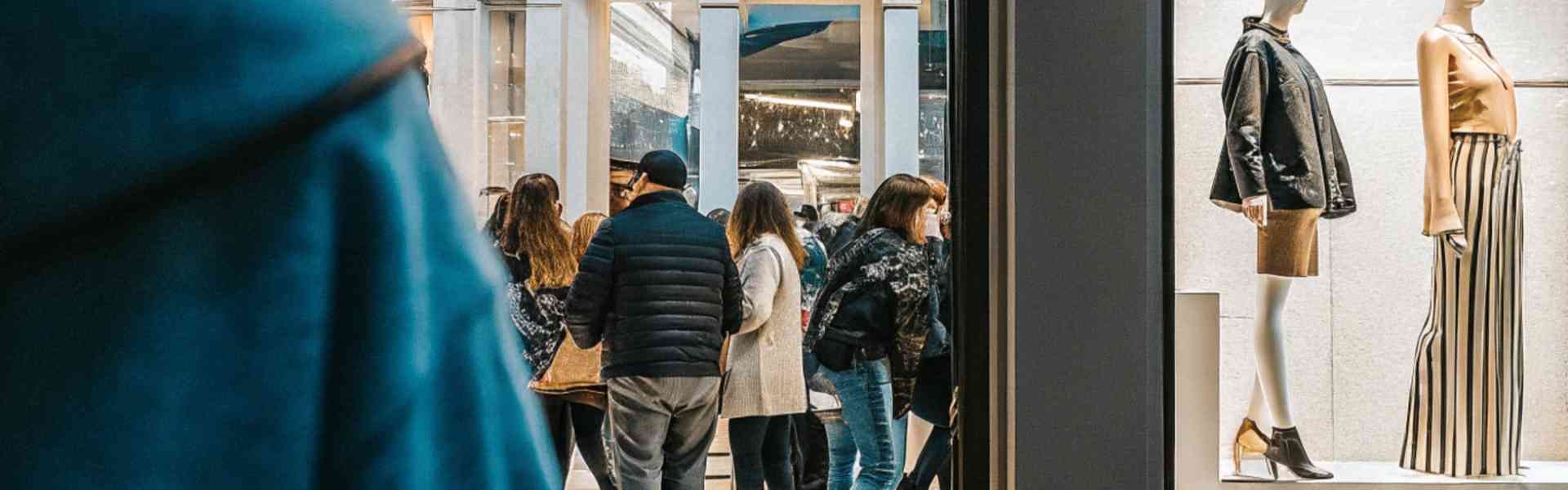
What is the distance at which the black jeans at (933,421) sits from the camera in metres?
3.27

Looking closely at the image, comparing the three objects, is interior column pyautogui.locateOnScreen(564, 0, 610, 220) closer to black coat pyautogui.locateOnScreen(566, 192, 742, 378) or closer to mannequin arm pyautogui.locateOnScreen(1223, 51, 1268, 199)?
black coat pyautogui.locateOnScreen(566, 192, 742, 378)

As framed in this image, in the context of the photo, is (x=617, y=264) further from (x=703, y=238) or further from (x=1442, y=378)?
(x=1442, y=378)

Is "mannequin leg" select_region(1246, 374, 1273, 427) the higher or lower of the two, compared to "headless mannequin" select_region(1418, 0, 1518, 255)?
lower

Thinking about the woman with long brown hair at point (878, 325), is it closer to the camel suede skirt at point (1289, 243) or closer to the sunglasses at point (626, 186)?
the sunglasses at point (626, 186)

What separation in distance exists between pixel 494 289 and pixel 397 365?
0.06 m

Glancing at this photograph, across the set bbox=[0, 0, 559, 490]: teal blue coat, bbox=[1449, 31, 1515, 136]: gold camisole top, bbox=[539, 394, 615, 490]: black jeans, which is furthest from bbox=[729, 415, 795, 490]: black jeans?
bbox=[0, 0, 559, 490]: teal blue coat

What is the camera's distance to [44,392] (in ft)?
1.23

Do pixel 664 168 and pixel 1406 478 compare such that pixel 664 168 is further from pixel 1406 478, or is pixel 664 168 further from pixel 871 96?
pixel 1406 478

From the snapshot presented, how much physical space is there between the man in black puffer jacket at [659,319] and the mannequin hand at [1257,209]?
1319mm

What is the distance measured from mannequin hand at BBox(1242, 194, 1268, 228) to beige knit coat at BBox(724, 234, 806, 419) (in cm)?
120

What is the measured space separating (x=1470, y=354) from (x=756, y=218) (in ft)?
5.83

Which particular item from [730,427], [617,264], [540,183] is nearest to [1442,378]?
[730,427]

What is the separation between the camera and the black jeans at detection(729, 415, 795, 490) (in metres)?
3.23

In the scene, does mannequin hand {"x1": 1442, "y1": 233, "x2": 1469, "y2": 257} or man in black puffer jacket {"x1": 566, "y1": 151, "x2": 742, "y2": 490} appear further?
man in black puffer jacket {"x1": 566, "y1": 151, "x2": 742, "y2": 490}
